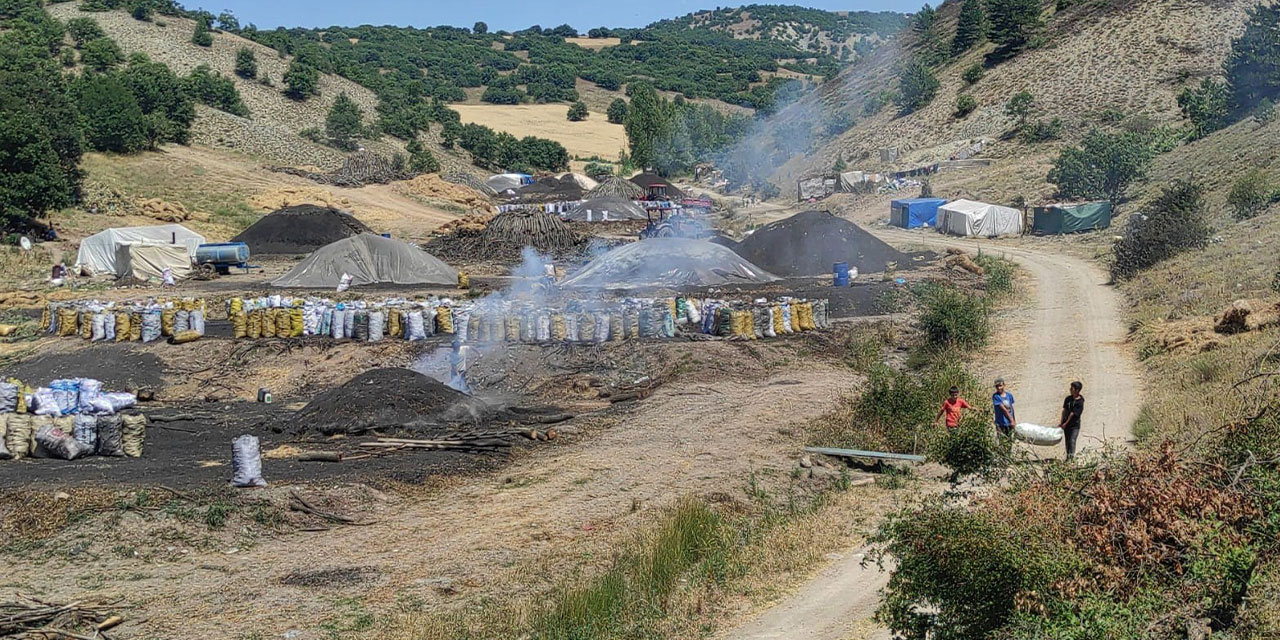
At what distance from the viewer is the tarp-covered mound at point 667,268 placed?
29578 millimetres

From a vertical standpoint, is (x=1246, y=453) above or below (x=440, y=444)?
above

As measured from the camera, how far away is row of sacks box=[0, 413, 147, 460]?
1493cm

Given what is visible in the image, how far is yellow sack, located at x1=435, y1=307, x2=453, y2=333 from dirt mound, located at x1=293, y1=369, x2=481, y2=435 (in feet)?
17.9

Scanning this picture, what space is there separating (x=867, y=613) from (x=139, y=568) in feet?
24.4

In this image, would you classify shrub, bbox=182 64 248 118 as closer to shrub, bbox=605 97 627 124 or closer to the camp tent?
the camp tent

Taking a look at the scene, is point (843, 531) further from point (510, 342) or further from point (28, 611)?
point (510, 342)

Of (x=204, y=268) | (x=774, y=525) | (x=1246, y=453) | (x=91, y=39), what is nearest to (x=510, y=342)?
(x=774, y=525)

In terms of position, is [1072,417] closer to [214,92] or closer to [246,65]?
[214,92]

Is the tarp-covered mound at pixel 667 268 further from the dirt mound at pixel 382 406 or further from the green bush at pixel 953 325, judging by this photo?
the dirt mound at pixel 382 406

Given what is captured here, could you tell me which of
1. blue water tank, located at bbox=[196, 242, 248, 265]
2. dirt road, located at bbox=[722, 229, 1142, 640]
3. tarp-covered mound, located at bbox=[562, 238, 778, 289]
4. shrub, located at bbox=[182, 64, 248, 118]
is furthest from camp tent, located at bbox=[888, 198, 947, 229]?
shrub, located at bbox=[182, 64, 248, 118]

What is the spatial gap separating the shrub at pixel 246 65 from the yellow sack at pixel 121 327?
2381 inches

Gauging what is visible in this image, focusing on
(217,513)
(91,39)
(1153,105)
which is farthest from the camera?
(91,39)

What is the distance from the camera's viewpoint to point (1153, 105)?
5703 cm

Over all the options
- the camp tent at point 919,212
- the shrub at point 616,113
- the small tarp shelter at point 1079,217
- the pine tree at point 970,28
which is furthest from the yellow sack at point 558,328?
the shrub at point 616,113
